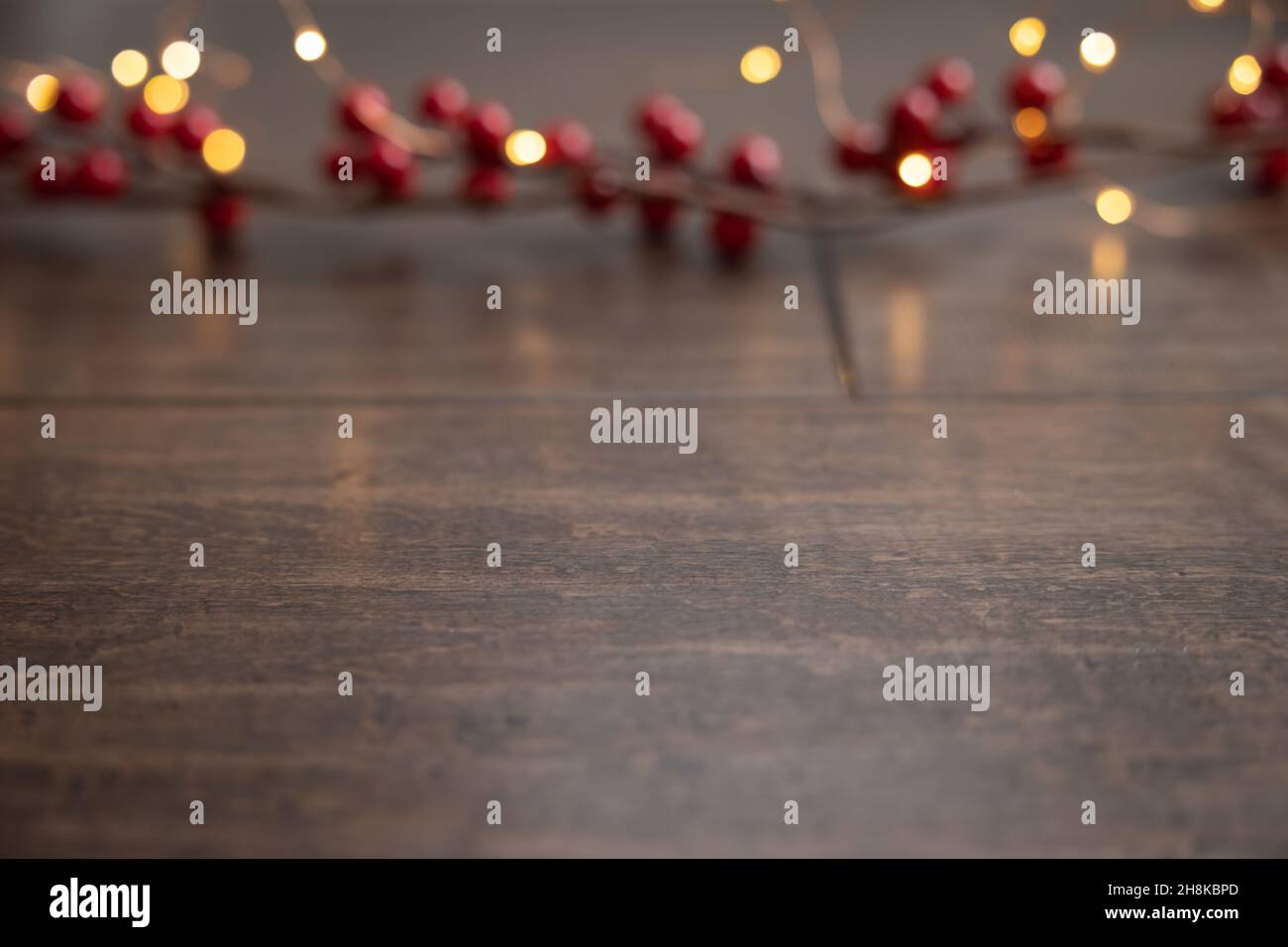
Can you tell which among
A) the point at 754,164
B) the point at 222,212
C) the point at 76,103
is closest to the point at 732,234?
the point at 754,164

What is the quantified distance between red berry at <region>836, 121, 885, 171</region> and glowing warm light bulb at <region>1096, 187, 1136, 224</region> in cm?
14

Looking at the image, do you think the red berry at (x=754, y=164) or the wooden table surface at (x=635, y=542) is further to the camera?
the red berry at (x=754, y=164)

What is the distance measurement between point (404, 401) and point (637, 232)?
0.27 m

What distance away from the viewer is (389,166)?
0.78 m

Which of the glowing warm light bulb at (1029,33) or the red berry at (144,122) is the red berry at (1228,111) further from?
the red berry at (144,122)

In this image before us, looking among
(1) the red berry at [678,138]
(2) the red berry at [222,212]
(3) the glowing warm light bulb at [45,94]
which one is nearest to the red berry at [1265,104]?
(1) the red berry at [678,138]

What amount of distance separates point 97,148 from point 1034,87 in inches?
22.3

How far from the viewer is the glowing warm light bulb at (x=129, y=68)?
1.02 metres

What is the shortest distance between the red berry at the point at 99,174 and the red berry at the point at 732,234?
35 centimetres

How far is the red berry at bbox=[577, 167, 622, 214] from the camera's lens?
769 mm

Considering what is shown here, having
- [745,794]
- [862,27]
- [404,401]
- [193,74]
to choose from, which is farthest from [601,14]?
[745,794]

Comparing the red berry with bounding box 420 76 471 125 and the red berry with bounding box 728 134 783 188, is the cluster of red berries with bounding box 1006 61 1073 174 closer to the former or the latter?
the red berry with bounding box 728 134 783 188

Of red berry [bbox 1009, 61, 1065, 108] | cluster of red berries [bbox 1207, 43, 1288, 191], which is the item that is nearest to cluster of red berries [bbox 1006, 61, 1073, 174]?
red berry [bbox 1009, 61, 1065, 108]
